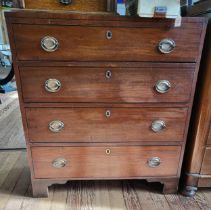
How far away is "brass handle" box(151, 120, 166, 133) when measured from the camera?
0.93 m

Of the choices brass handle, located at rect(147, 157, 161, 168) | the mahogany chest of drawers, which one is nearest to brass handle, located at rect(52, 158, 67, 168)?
brass handle, located at rect(147, 157, 161, 168)

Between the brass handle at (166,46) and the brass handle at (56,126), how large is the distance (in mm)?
556

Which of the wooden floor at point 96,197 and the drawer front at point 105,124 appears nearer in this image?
the drawer front at point 105,124

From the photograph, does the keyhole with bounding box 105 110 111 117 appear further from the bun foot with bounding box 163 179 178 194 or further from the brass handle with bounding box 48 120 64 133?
the bun foot with bounding box 163 179 178 194

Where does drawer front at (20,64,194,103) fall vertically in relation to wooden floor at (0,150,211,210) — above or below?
above

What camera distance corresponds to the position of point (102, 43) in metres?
0.79

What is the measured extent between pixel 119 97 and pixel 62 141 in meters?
0.36

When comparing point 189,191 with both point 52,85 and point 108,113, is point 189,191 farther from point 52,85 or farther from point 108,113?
point 52,85

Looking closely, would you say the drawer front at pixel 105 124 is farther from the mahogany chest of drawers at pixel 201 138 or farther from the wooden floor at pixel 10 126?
the wooden floor at pixel 10 126

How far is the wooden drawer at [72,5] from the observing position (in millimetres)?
791

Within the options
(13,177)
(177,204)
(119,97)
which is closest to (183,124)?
(119,97)

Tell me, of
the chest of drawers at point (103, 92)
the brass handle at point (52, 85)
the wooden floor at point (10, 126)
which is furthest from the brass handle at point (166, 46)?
the wooden floor at point (10, 126)

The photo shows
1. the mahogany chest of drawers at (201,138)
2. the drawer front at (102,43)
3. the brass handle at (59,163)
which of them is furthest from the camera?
the brass handle at (59,163)

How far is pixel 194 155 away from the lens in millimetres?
1011
